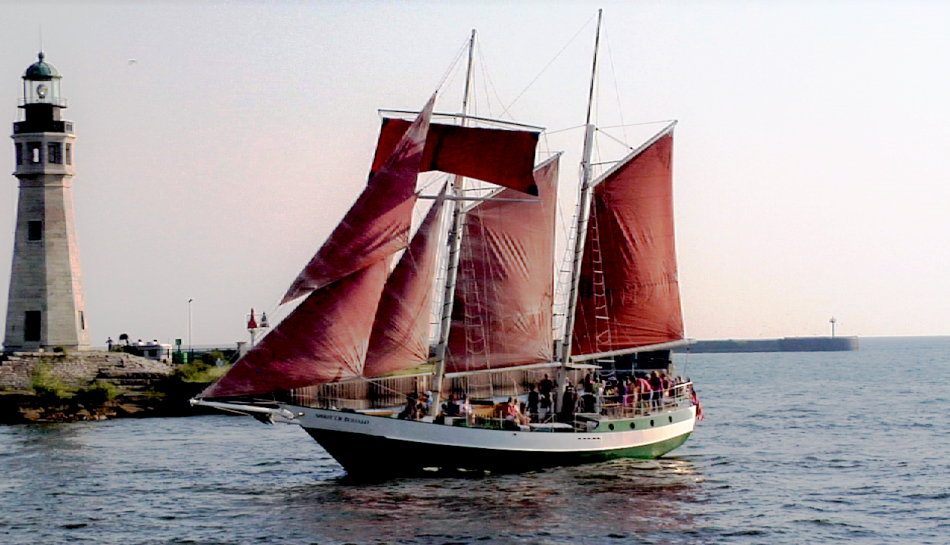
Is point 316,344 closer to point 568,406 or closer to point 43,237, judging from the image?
point 568,406

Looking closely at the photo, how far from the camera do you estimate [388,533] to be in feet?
106

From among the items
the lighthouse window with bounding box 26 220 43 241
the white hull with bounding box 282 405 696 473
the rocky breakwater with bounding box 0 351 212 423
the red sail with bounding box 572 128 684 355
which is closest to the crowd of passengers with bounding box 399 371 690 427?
the white hull with bounding box 282 405 696 473

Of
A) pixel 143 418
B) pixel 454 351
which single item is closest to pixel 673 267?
pixel 454 351

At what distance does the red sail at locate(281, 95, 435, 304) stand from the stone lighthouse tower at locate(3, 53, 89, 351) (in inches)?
1191

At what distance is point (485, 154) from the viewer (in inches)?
1690

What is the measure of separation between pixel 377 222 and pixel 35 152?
33.0 metres

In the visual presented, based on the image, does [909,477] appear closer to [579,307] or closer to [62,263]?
[579,307]

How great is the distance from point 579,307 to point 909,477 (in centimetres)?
1239

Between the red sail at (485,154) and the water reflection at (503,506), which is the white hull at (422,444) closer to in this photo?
the water reflection at (503,506)

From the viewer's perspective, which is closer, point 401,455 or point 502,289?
point 401,455

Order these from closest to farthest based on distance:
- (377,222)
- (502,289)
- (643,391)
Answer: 1. (377,222)
2. (502,289)
3. (643,391)

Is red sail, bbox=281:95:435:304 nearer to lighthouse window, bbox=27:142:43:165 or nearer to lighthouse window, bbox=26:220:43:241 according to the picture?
lighthouse window, bbox=26:220:43:241

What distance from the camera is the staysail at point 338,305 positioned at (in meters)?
38.3

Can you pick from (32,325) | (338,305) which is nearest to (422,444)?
(338,305)
